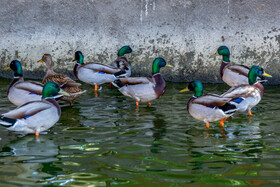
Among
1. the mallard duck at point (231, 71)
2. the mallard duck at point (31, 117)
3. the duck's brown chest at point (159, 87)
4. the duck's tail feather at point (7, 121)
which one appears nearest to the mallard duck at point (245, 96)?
the mallard duck at point (231, 71)

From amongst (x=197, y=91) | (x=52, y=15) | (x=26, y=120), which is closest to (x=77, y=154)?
(x=26, y=120)

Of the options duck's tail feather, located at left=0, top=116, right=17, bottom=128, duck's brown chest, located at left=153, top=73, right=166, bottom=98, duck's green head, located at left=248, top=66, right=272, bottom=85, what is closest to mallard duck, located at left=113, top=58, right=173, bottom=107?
duck's brown chest, located at left=153, top=73, right=166, bottom=98

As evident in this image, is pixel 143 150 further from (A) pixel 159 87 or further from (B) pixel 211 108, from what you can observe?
(A) pixel 159 87

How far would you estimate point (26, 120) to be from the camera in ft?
20.3

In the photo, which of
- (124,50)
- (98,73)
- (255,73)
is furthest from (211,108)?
(124,50)

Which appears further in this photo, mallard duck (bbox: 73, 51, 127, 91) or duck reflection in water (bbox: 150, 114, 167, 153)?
mallard duck (bbox: 73, 51, 127, 91)

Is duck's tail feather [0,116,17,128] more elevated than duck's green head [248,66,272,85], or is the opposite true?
duck's green head [248,66,272,85]

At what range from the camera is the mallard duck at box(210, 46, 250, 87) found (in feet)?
30.1

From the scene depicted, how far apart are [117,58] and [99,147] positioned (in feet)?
17.1

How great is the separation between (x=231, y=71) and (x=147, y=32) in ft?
8.14

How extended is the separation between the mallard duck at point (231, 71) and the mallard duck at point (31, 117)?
4.26 meters

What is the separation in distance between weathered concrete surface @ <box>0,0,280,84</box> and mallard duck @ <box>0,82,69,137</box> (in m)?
4.80

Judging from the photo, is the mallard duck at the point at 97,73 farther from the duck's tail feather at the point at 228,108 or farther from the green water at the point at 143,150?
the duck's tail feather at the point at 228,108

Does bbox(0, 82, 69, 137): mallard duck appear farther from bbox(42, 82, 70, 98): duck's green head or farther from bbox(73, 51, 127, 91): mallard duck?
bbox(73, 51, 127, 91): mallard duck
